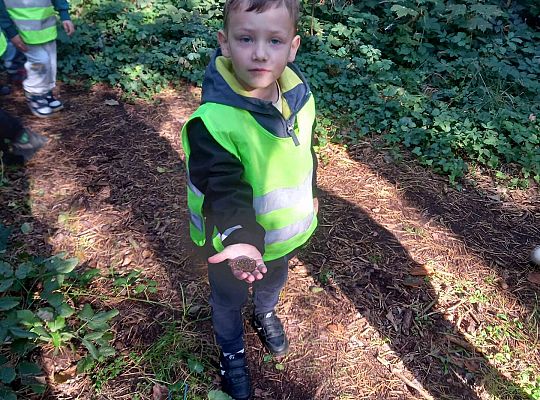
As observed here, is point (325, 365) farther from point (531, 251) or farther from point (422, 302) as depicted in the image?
point (531, 251)

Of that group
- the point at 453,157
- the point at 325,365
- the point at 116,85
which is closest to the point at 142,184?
the point at 116,85

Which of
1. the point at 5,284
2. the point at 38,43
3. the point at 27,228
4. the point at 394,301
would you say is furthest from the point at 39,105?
the point at 394,301

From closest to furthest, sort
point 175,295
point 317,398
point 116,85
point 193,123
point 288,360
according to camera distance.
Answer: point 193,123
point 317,398
point 288,360
point 175,295
point 116,85

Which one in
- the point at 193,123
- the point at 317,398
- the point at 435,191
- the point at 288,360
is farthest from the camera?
the point at 435,191

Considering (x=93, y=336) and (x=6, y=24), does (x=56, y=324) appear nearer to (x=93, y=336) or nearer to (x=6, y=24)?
(x=93, y=336)

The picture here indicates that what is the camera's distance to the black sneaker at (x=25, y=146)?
344 centimetres

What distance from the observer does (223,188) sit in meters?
1.64

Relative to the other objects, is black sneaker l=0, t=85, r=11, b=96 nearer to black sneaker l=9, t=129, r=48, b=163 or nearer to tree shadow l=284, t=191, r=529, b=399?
black sneaker l=9, t=129, r=48, b=163

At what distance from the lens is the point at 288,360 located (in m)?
2.58

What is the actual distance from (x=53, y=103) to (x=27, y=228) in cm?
151

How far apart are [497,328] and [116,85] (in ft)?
12.7

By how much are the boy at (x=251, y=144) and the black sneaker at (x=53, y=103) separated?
2722 millimetres

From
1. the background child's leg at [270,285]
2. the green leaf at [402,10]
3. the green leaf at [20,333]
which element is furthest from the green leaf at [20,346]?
the green leaf at [402,10]

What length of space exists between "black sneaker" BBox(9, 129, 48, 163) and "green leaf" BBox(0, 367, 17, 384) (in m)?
1.93
